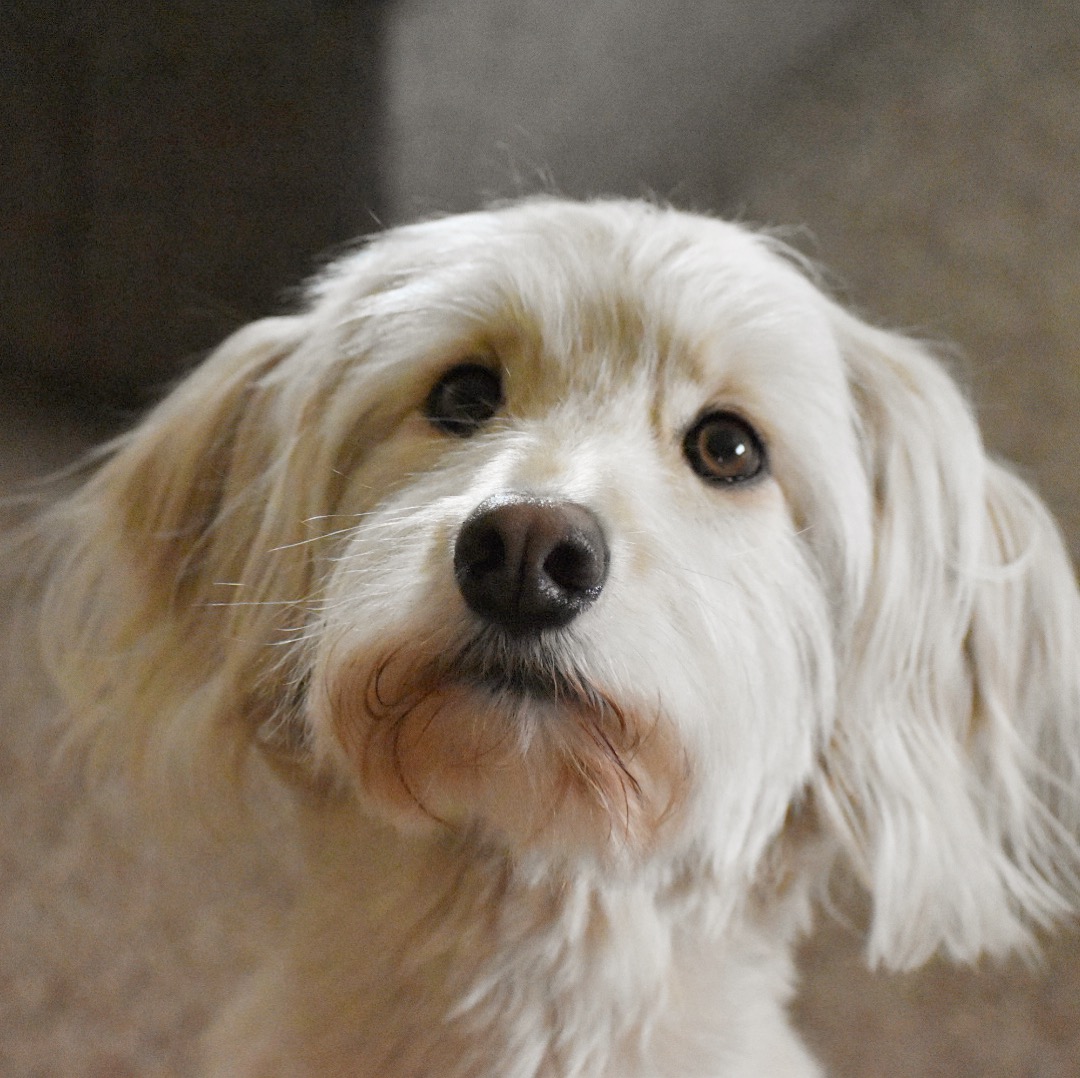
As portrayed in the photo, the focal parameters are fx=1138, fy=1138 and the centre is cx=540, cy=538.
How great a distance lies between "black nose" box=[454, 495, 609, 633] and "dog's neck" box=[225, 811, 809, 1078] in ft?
0.75

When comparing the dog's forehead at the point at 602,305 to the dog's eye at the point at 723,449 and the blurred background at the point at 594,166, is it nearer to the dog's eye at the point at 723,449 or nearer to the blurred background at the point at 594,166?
the dog's eye at the point at 723,449

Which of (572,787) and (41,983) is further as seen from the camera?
(41,983)

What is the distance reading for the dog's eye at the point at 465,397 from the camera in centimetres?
80

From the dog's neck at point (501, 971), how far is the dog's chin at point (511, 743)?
3.3 inches

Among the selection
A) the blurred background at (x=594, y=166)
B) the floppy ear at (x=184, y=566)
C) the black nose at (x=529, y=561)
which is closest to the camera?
the black nose at (x=529, y=561)

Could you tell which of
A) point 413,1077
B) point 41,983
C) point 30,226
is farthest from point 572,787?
point 30,226

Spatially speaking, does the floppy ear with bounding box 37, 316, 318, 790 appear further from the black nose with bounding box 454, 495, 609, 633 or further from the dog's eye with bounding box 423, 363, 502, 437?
the black nose with bounding box 454, 495, 609, 633

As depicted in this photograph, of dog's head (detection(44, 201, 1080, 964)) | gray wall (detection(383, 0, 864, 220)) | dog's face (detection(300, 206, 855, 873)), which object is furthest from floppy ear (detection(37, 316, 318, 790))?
gray wall (detection(383, 0, 864, 220))

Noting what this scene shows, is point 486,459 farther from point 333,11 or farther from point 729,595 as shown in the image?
point 333,11

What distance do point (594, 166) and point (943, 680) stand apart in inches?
28.9

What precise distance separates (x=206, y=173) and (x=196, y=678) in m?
0.72

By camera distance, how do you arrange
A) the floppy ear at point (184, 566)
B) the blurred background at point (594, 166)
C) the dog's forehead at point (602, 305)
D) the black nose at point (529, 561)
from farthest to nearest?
the blurred background at point (594, 166) → the floppy ear at point (184, 566) → the dog's forehead at point (602, 305) → the black nose at point (529, 561)

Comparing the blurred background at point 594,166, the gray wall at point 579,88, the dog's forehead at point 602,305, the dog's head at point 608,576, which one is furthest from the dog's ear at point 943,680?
the gray wall at point 579,88

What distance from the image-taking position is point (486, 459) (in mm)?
723
